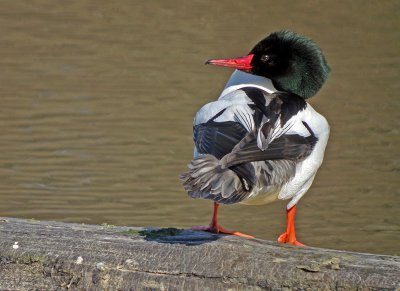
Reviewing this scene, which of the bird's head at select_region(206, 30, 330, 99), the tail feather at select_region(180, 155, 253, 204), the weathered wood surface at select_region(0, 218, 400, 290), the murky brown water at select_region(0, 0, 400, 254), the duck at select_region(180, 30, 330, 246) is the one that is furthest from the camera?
the murky brown water at select_region(0, 0, 400, 254)

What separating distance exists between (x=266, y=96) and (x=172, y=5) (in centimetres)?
802

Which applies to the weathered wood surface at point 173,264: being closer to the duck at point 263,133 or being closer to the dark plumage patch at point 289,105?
the duck at point 263,133

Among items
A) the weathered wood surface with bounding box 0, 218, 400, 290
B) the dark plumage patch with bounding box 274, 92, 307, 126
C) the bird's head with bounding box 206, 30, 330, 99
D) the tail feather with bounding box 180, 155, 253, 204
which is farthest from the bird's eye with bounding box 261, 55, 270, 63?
the weathered wood surface with bounding box 0, 218, 400, 290

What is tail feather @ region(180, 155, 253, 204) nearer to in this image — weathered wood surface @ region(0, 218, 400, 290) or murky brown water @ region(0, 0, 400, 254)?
weathered wood surface @ region(0, 218, 400, 290)

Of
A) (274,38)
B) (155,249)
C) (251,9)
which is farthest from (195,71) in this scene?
(155,249)

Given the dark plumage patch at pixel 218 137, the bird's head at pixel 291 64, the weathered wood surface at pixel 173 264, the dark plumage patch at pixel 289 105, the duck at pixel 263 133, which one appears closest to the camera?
the weathered wood surface at pixel 173 264

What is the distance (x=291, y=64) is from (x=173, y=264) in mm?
1835

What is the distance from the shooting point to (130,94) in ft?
34.0

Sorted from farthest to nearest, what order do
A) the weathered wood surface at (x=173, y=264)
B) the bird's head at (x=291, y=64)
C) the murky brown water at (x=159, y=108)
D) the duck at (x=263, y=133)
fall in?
1. the murky brown water at (x=159, y=108)
2. the bird's head at (x=291, y=64)
3. the duck at (x=263, y=133)
4. the weathered wood surface at (x=173, y=264)

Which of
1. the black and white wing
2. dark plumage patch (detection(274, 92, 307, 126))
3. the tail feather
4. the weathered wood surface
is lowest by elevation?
the weathered wood surface

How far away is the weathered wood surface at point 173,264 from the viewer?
13.3 feet

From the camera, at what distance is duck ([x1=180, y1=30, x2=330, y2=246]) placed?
445 centimetres

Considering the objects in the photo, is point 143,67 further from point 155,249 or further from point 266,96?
point 155,249

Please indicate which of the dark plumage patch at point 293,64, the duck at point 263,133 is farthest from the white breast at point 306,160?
the dark plumage patch at point 293,64
